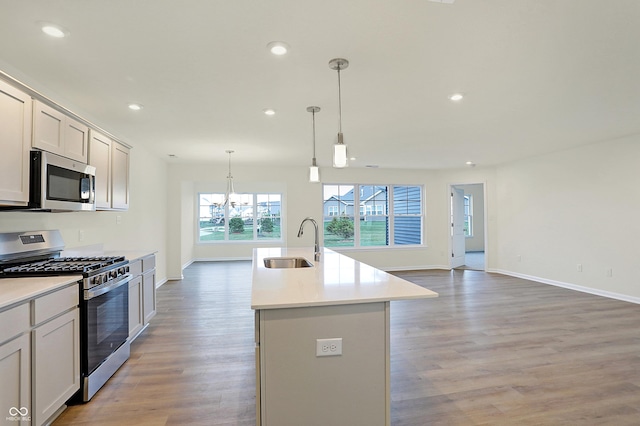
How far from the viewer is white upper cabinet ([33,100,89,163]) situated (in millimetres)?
2191

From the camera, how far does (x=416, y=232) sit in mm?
7918

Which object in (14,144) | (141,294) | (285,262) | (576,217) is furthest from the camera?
(576,217)

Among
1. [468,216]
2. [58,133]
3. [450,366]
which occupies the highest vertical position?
[58,133]

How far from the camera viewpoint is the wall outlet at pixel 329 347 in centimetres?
171

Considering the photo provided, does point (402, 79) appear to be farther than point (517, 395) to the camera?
Yes

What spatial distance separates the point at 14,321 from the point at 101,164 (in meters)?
1.89

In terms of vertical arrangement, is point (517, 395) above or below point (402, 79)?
below

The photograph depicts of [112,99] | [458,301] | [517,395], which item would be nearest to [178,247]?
[112,99]

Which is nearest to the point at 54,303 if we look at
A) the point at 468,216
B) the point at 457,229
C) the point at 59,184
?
the point at 59,184

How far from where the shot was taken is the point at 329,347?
1721mm

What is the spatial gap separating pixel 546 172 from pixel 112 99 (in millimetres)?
6691

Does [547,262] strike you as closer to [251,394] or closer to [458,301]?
[458,301]

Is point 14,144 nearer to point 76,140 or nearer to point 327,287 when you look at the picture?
point 76,140

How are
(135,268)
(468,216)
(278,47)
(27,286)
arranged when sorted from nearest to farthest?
(27,286) < (278,47) < (135,268) < (468,216)
